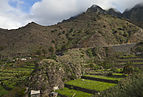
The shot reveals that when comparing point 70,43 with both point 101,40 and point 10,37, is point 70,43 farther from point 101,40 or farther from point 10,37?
point 10,37

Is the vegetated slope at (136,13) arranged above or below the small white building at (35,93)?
above

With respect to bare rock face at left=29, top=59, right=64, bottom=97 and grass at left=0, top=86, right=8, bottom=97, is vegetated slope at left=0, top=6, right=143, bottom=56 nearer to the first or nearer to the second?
grass at left=0, top=86, right=8, bottom=97

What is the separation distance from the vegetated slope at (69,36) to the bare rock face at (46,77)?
35181 millimetres

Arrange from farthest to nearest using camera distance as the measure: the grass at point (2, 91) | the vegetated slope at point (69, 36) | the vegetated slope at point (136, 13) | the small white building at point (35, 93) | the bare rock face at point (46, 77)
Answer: the vegetated slope at point (136, 13) → the vegetated slope at point (69, 36) → the grass at point (2, 91) → the bare rock face at point (46, 77) → the small white building at point (35, 93)

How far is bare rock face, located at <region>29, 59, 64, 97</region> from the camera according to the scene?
73.9ft

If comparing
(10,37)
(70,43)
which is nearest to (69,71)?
(70,43)

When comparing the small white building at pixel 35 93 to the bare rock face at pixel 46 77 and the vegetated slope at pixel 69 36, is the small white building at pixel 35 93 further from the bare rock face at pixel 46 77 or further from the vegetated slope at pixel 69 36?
the vegetated slope at pixel 69 36

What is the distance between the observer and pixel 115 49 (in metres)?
50.4

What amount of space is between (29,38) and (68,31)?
23.9m

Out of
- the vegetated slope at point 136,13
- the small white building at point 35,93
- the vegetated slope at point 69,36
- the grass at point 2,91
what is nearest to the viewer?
the small white building at point 35,93

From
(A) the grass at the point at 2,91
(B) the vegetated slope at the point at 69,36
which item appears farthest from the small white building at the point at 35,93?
(B) the vegetated slope at the point at 69,36

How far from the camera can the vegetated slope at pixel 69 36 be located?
65875 millimetres

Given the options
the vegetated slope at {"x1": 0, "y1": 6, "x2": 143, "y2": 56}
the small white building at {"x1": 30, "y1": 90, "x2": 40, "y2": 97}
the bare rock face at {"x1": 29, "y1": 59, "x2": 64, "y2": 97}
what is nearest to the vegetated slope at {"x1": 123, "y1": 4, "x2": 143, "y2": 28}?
the vegetated slope at {"x1": 0, "y1": 6, "x2": 143, "y2": 56}

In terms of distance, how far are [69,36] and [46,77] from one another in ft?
186
